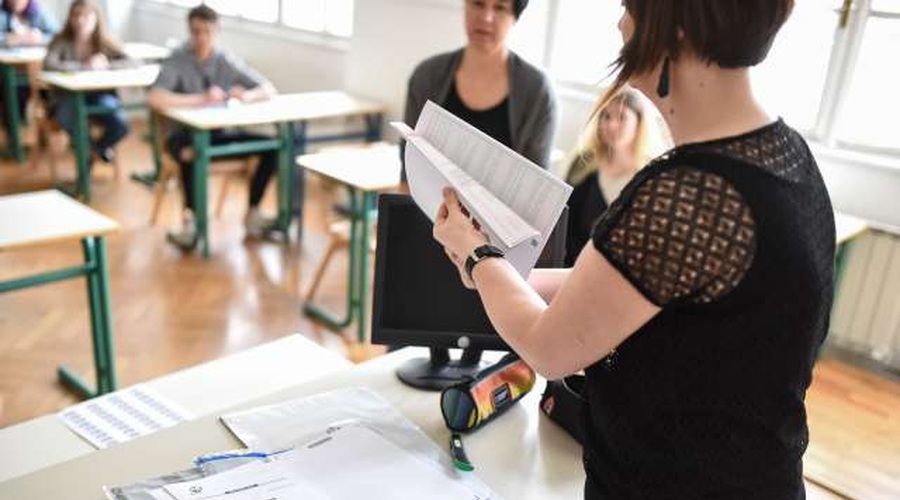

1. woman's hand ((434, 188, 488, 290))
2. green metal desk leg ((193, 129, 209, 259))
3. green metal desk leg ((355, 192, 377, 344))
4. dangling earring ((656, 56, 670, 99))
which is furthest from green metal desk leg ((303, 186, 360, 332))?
dangling earring ((656, 56, 670, 99))

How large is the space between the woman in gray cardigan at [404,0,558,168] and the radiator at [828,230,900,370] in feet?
5.83

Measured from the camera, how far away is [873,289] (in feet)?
11.2

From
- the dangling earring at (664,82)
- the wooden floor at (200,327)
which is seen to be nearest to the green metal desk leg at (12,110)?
the wooden floor at (200,327)

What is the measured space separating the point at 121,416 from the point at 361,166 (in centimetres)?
211

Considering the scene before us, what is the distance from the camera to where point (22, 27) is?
20.9ft

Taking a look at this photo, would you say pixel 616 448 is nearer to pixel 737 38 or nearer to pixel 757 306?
pixel 757 306

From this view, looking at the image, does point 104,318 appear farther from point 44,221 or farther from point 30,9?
point 30,9

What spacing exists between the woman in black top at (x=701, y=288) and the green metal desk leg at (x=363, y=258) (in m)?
2.44

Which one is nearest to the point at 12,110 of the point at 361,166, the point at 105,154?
the point at 105,154

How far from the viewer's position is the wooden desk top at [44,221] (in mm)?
2430

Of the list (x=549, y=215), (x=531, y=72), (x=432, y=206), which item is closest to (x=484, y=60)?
(x=531, y=72)

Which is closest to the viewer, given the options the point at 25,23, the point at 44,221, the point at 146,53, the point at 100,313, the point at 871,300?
the point at 44,221

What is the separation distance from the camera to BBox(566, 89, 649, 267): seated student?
2639 mm

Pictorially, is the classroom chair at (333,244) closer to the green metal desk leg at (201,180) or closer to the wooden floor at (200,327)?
the wooden floor at (200,327)
